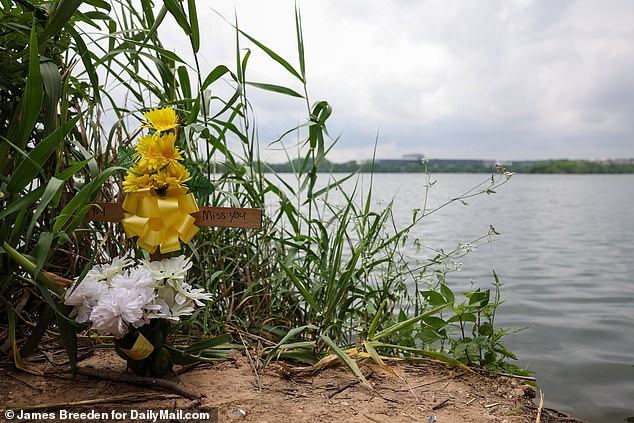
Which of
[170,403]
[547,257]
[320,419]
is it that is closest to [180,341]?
[170,403]

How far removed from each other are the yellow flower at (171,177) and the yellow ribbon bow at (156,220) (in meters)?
0.02

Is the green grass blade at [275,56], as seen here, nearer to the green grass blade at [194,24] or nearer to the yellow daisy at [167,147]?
the green grass blade at [194,24]

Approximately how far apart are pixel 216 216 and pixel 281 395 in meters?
0.54

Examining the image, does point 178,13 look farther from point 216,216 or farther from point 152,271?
point 152,271

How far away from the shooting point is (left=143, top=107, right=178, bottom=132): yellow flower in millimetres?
1509

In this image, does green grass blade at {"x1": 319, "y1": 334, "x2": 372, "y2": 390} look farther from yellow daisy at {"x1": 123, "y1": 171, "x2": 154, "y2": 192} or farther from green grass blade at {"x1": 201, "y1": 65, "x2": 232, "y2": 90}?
green grass blade at {"x1": 201, "y1": 65, "x2": 232, "y2": 90}

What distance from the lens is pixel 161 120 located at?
152cm

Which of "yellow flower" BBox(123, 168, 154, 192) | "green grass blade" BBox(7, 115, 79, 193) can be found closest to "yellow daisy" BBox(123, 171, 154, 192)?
"yellow flower" BBox(123, 168, 154, 192)

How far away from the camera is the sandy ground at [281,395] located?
4.54 ft

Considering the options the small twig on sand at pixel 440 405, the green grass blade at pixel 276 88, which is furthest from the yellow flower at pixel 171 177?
the small twig on sand at pixel 440 405

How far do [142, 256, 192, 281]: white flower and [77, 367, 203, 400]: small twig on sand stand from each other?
281mm

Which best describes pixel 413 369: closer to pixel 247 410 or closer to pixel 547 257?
pixel 247 410

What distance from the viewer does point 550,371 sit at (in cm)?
267

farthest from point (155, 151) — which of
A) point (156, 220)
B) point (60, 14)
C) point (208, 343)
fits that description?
point (208, 343)
